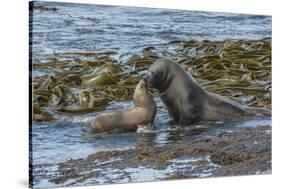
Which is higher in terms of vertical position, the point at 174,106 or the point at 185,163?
the point at 174,106

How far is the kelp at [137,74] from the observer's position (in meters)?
7.60

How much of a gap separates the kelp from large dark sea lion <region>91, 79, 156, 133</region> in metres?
0.09

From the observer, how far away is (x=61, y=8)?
302 inches

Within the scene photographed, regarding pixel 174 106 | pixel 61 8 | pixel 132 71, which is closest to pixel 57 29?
pixel 61 8

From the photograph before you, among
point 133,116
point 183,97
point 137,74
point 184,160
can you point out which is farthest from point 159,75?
Result: point 184,160

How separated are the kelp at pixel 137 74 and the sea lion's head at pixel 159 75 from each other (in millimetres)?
59

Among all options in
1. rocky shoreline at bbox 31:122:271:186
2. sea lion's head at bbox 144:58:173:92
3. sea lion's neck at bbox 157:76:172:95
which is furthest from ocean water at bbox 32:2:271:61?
rocky shoreline at bbox 31:122:271:186

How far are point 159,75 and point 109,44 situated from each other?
63cm

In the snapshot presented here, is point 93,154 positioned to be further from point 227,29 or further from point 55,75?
point 227,29

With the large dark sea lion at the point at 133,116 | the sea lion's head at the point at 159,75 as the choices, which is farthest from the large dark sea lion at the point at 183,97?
the large dark sea lion at the point at 133,116

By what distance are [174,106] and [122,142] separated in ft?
2.31

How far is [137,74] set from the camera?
26.2ft

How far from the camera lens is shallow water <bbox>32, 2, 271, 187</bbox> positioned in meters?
7.55

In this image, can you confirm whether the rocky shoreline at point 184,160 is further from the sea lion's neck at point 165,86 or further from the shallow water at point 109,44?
the sea lion's neck at point 165,86
